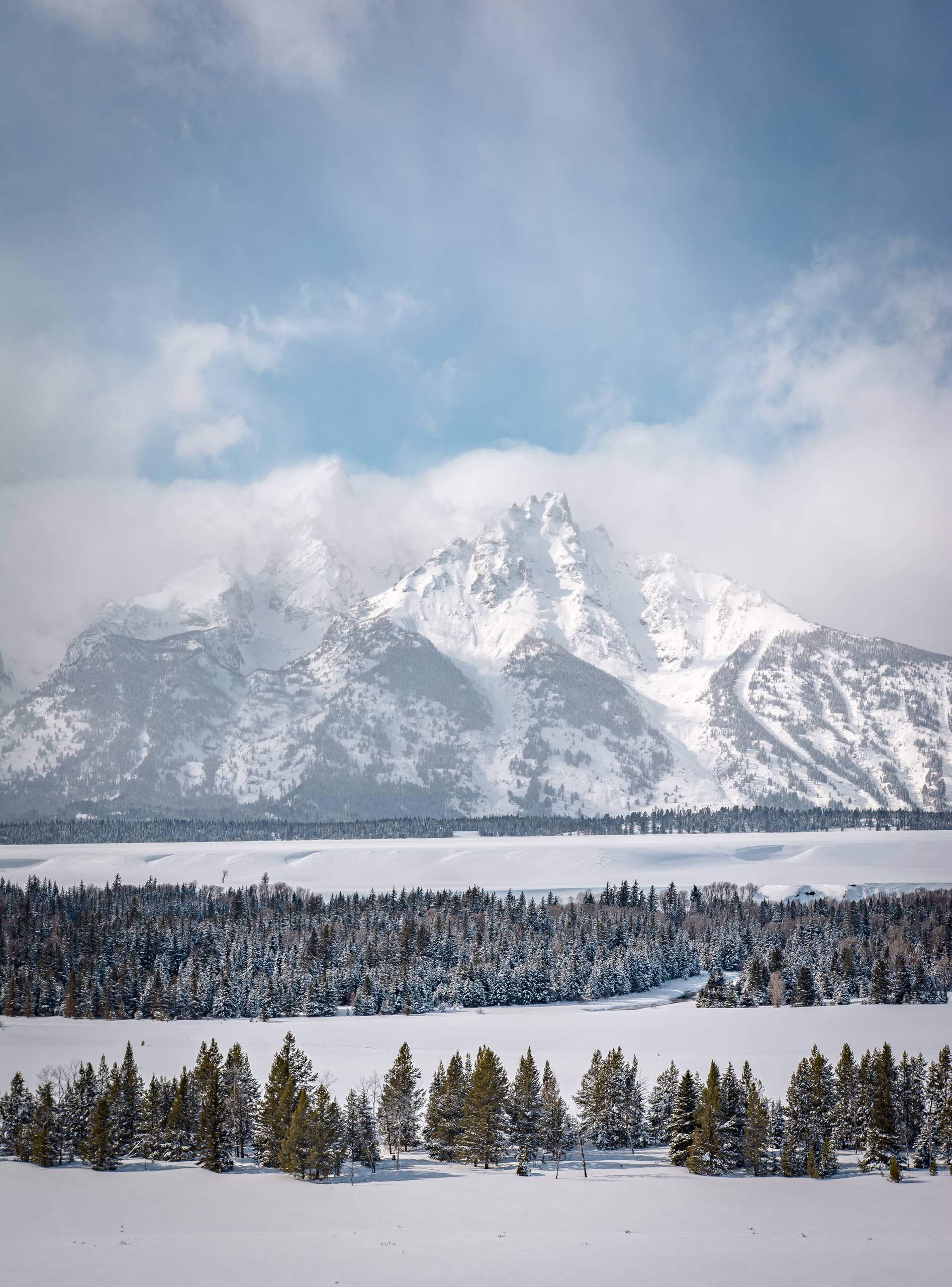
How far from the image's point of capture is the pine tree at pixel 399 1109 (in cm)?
7056

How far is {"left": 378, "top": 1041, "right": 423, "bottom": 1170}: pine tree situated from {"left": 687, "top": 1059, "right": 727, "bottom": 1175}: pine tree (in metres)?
20.6

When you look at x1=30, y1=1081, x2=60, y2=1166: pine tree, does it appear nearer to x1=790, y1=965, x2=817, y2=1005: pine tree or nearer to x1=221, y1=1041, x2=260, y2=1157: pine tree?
x1=221, y1=1041, x2=260, y2=1157: pine tree

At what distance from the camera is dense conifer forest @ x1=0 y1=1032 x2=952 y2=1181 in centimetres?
6419

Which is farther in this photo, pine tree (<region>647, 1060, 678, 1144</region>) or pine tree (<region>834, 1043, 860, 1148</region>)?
pine tree (<region>647, 1060, 678, 1144</region>)

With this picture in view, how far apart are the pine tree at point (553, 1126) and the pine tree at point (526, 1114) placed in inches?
15.5

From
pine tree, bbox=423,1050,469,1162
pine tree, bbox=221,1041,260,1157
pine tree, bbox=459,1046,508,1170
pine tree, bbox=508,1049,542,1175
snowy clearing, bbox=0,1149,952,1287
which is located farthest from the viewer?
pine tree, bbox=423,1050,469,1162

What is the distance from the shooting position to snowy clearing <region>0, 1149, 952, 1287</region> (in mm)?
40031

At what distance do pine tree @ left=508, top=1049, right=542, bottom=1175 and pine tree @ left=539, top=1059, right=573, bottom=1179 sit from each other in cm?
39

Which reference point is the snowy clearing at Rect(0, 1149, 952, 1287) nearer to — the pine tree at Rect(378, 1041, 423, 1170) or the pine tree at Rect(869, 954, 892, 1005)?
the pine tree at Rect(378, 1041, 423, 1170)

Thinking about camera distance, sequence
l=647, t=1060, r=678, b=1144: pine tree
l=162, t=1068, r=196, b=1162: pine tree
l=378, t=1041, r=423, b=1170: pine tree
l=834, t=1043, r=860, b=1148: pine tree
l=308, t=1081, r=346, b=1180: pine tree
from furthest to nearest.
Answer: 1. l=647, t=1060, r=678, b=1144: pine tree
2. l=834, t=1043, r=860, b=1148: pine tree
3. l=378, t=1041, r=423, b=1170: pine tree
4. l=162, t=1068, r=196, b=1162: pine tree
5. l=308, t=1081, r=346, b=1180: pine tree

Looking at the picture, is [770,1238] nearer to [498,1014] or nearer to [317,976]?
[498,1014]

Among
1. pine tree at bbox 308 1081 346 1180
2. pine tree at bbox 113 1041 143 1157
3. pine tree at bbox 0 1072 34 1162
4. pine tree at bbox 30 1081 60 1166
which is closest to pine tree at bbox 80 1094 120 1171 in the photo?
pine tree at bbox 113 1041 143 1157

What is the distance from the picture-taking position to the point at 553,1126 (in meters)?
67.6

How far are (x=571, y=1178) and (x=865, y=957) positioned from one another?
114218 millimetres
